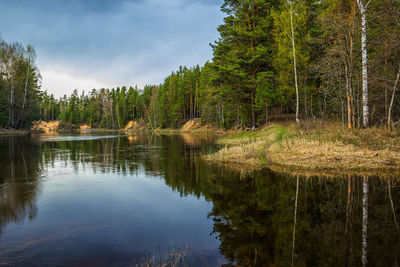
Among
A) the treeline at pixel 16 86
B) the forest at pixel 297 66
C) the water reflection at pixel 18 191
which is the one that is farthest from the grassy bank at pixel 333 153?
the treeline at pixel 16 86

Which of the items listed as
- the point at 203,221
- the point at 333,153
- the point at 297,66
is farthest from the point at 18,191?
the point at 297,66

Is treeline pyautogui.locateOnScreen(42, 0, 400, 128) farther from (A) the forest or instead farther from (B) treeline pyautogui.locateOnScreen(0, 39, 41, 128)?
(B) treeline pyautogui.locateOnScreen(0, 39, 41, 128)

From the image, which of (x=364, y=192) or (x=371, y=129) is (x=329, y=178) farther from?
(x=371, y=129)

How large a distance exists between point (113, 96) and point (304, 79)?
11226 cm

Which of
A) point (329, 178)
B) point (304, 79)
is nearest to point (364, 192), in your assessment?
point (329, 178)

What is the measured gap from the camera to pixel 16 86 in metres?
59.1

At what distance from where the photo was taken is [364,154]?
12.9 m

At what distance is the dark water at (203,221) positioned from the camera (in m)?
4.96

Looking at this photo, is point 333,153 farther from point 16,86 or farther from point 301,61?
point 16,86

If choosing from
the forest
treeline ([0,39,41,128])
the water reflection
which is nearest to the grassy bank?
the forest

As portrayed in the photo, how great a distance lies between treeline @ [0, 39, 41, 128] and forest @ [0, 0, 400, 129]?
0.20 meters

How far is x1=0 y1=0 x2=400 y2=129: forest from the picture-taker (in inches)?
641

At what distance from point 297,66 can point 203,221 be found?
2426cm

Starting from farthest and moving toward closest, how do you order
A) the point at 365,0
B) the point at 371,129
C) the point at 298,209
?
the point at 365,0
the point at 371,129
the point at 298,209
